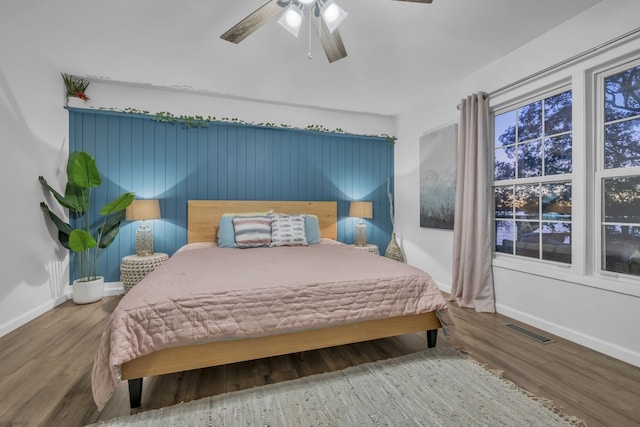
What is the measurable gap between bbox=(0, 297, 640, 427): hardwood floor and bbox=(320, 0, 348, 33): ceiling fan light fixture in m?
2.28

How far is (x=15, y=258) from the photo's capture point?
2504mm

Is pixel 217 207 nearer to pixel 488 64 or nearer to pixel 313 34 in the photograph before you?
pixel 313 34

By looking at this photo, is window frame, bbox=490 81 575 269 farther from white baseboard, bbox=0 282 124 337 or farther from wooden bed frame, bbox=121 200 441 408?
white baseboard, bbox=0 282 124 337

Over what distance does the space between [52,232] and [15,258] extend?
57 centimetres

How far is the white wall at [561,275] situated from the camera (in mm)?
1949

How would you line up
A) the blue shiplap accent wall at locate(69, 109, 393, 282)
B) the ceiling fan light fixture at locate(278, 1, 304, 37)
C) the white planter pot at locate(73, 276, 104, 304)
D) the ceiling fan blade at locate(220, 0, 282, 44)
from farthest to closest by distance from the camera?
the blue shiplap accent wall at locate(69, 109, 393, 282), the white planter pot at locate(73, 276, 104, 304), the ceiling fan light fixture at locate(278, 1, 304, 37), the ceiling fan blade at locate(220, 0, 282, 44)

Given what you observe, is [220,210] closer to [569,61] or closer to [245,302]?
[245,302]

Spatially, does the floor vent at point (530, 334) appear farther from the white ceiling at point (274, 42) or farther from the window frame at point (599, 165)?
the white ceiling at point (274, 42)

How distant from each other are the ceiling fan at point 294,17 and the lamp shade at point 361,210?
88.8 inches

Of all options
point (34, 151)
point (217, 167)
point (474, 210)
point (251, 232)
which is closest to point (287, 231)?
point (251, 232)

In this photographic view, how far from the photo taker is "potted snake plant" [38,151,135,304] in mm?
2895

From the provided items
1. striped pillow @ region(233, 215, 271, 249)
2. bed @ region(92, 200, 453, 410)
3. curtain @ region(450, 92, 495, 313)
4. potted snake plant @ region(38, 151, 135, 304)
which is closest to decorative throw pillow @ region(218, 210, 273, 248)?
striped pillow @ region(233, 215, 271, 249)

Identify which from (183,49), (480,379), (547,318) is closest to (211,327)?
(480,379)

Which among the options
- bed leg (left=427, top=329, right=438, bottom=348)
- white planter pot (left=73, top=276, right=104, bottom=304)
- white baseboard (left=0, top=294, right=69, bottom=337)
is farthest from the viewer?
white planter pot (left=73, top=276, right=104, bottom=304)
